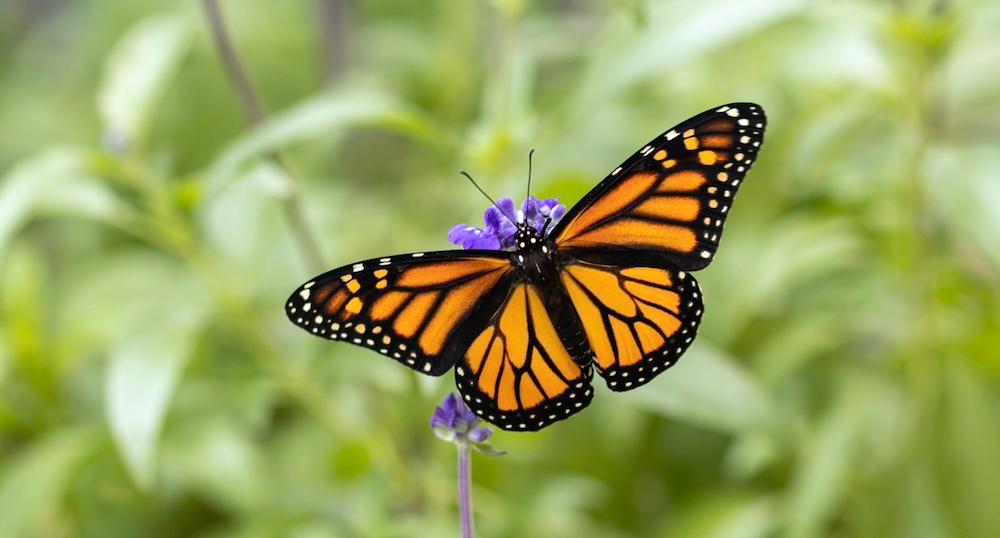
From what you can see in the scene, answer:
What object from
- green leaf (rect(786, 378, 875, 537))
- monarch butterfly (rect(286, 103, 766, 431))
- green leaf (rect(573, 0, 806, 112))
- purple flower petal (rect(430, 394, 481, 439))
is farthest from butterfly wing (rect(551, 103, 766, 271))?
green leaf (rect(786, 378, 875, 537))

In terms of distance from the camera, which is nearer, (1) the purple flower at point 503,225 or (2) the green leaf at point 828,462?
(1) the purple flower at point 503,225

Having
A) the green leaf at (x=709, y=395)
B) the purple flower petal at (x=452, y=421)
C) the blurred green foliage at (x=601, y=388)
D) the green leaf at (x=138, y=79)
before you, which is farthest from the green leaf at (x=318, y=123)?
the purple flower petal at (x=452, y=421)

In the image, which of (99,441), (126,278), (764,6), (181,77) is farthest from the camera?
(181,77)

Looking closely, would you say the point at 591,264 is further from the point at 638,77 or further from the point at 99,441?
the point at 99,441

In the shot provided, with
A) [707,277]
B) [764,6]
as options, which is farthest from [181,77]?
[764,6]

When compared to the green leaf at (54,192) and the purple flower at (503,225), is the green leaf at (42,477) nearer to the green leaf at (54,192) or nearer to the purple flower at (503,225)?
the green leaf at (54,192)

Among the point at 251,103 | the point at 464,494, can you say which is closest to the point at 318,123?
the point at 251,103

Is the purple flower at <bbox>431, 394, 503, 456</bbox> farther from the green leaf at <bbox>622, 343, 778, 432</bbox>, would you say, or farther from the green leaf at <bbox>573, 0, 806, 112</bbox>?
the green leaf at <bbox>573, 0, 806, 112</bbox>
